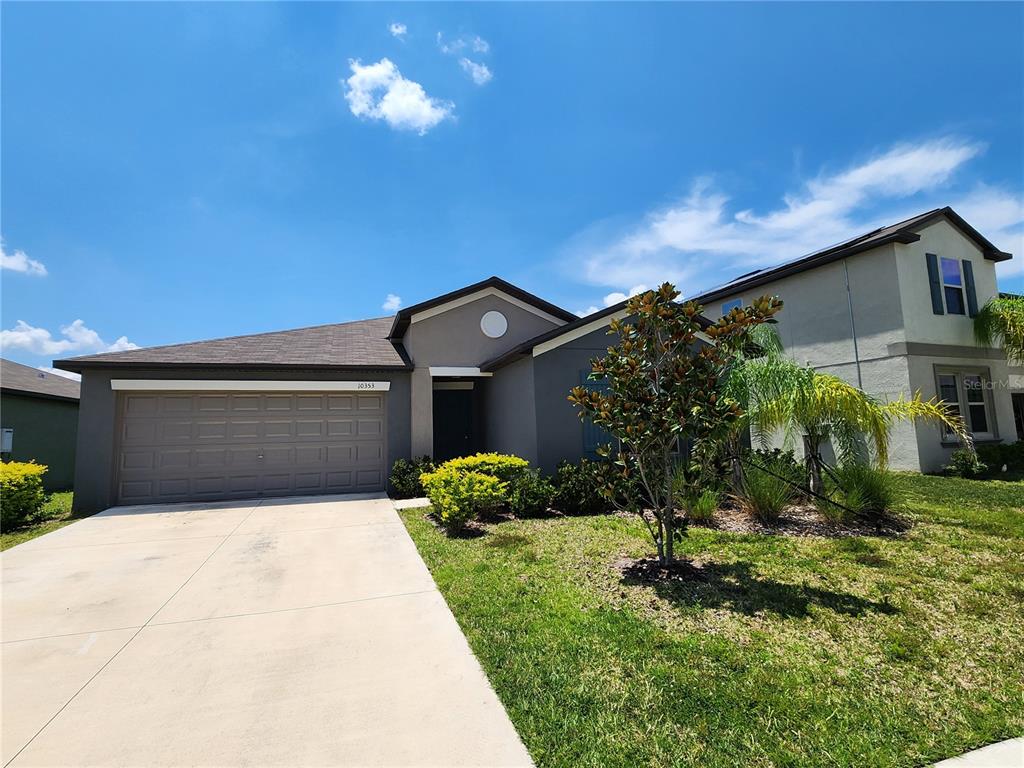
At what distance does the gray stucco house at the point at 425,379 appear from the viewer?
398 inches

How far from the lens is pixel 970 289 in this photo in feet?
46.0

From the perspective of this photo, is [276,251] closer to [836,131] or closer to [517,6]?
[517,6]

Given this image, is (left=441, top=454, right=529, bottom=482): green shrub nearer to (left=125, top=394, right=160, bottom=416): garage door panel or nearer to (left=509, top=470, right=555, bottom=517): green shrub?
(left=509, top=470, right=555, bottom=517): green shrub

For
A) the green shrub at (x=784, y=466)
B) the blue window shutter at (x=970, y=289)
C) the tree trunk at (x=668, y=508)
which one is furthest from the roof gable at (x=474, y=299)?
the blue window shutter at (x=970, y=289)

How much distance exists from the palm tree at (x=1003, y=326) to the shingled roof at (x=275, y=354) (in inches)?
677

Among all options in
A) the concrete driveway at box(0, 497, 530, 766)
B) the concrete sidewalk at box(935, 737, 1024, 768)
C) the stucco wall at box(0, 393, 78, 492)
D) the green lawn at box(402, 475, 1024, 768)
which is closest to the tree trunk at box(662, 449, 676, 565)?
the green lawn at box(402, 475, 1024, 768)

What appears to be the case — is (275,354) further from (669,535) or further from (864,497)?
(864,497)

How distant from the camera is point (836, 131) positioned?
10656 millimetres

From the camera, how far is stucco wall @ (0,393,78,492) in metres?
13.7

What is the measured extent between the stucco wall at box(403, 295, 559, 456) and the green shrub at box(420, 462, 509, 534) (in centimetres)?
371

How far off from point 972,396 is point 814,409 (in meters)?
11.0

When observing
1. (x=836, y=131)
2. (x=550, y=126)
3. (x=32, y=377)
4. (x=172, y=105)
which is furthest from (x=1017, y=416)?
(x=32, y=377)

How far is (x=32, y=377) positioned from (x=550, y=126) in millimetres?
20347

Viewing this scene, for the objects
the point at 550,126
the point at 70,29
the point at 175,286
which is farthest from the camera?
the point at 175,286
